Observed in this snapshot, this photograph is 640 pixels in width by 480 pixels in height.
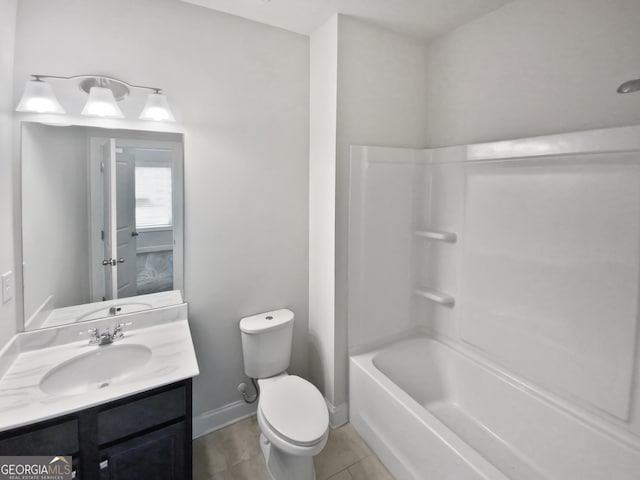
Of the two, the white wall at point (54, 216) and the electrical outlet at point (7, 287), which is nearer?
the electrical outlet at point (7, 287)

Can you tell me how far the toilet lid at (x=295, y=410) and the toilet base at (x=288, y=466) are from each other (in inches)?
7.5

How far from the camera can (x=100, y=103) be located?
1.55 meters

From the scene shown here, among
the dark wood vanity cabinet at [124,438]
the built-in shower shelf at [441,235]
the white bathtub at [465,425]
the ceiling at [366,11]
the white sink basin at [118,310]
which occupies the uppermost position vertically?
the ceiling at [366,11]

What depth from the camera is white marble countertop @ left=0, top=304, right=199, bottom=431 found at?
1.17 m

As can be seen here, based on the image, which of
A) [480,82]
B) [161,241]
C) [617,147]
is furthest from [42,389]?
[480,82]

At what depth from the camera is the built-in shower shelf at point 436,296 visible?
88.6 inches

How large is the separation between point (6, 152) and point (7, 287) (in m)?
0.60

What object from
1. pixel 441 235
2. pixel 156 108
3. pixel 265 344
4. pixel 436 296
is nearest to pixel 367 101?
pixel 441 235

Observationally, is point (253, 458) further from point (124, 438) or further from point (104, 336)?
point (104, 336)

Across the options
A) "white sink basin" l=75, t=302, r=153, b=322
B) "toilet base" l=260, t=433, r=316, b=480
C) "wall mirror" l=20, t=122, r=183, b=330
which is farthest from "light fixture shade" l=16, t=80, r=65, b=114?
"toilet base" l=260, t=433, r=316, b=480

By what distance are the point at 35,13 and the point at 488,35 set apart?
239 cm

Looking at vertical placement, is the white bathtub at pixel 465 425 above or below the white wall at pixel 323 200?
below

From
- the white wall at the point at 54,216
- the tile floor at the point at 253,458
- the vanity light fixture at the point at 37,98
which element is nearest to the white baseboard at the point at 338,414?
the tile floor at the point at 253,458

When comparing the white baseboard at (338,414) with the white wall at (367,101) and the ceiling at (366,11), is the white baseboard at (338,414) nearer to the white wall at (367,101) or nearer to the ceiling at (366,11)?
the white wall at (367,101)
